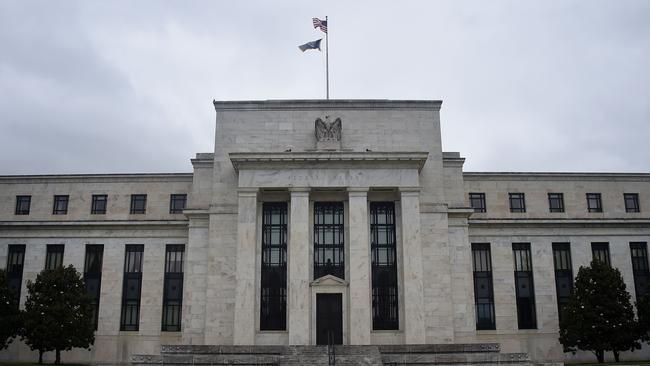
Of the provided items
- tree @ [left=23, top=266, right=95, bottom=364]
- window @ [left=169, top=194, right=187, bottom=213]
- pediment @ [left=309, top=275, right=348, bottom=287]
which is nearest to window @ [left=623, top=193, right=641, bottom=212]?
pediment @ [left=309, top=275, right=348, bottom=287]

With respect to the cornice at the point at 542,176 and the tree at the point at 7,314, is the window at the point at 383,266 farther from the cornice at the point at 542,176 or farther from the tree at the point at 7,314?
the tree at the point at 7,314

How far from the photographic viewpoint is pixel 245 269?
42875 millimetres

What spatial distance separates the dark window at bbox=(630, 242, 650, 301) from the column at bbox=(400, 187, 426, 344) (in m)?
17.6

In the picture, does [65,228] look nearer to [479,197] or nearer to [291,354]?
[291,354]

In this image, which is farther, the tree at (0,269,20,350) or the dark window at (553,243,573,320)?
the dark window at (553,243,573,320)

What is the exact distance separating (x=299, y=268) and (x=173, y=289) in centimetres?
1102

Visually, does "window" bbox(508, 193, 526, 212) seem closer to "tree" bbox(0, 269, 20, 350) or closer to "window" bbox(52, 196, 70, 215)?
"window" bbox(52, 196, 70, 215)

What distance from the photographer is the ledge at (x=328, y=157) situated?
43625 mm

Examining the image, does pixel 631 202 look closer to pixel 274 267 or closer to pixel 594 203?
pixel 594 203

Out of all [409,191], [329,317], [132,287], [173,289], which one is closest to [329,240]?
[329,317]

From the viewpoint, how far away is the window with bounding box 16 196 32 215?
50406 millimetres

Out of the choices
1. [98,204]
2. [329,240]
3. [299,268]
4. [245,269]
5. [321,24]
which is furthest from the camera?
[98,204]

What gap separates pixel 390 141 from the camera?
4672 centimetres

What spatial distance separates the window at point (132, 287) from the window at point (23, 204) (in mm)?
9076
